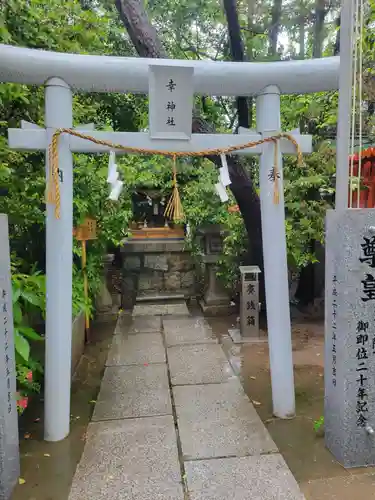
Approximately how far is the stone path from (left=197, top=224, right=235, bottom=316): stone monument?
2.20 meters

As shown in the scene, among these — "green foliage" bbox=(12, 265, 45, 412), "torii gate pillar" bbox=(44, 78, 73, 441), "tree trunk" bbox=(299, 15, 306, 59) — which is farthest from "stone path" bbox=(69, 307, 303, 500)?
"tree trunk" bbox=(299, 15, 306, 59)

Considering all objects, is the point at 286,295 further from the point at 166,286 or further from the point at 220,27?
the point at 220,27

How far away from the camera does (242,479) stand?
2771 mm

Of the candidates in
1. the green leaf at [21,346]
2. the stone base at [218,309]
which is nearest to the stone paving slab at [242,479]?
the green leaf at [21,346]

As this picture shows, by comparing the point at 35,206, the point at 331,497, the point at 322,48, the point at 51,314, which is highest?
the point at 322,48

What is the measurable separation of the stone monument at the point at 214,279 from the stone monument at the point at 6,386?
200 inches

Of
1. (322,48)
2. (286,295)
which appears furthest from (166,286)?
(322,48)

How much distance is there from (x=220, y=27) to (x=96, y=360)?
8045 millimetres

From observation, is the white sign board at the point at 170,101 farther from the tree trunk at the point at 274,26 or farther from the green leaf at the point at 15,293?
the tree trunk at the point at 274,26

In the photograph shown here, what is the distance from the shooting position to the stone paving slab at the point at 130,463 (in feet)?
8.71

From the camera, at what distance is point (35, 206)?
179 inches

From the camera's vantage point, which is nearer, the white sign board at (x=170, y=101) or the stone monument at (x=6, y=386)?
the stone monument at (x=6, y=386)

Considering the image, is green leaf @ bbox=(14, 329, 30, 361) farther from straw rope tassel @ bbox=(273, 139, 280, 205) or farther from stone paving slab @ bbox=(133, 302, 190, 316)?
stone paving slab @ bbox=(133, 302, 190, 316)

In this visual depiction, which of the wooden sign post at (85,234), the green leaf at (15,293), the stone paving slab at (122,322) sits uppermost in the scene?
the wooden sign post at (85,234)
